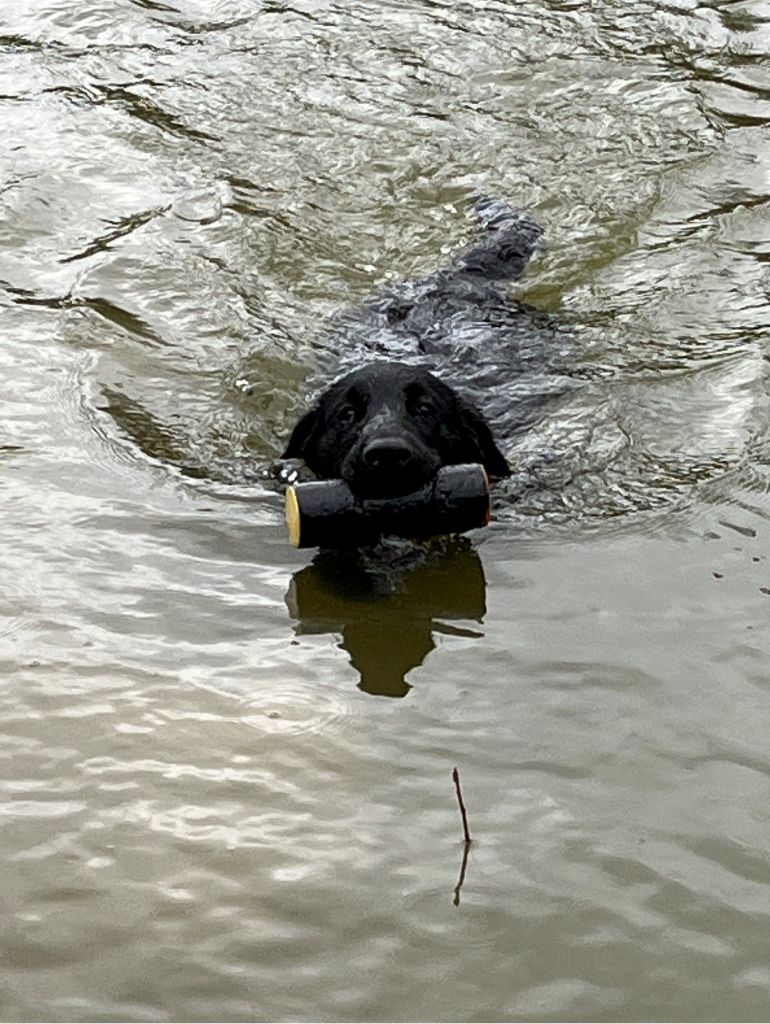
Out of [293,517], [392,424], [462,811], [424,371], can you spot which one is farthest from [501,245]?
[462,811]

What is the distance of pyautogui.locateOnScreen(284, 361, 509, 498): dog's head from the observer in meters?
5.46

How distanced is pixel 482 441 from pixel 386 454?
0.88 m

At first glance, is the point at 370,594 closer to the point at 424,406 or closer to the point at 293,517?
the point at 293,517

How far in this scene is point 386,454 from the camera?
5.20 m

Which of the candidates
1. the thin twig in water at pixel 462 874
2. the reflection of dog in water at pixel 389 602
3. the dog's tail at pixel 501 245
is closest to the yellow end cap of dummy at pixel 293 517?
the reflection of dog in water at pixel 389 602

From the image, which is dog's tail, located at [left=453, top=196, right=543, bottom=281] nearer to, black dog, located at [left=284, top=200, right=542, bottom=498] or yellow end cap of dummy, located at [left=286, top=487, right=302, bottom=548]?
black dog, located at [left=284, top=200, right=542, bottom=498]

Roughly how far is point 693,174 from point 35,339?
414cm

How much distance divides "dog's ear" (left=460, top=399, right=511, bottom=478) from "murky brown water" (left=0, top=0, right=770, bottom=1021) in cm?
21

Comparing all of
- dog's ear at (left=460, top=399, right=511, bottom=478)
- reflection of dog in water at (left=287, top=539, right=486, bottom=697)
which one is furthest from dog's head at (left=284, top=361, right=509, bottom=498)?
reflection of dog in water at (left=287, top=539, right=486, bottom=697)

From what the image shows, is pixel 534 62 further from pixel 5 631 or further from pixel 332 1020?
pixel 332 1020

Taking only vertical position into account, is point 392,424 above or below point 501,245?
above

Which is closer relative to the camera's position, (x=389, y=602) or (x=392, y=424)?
(x=389, y=602)

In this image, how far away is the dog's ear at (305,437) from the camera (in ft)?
19.8

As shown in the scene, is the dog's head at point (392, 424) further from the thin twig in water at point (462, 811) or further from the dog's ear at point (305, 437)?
the thin twig in water at point (462, 811)
